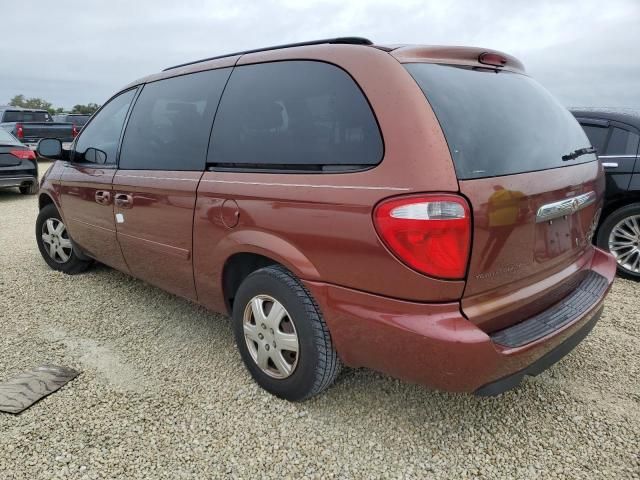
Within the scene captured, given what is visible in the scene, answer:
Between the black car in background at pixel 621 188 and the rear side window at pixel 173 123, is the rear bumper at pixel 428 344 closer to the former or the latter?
the rear side window at pixel 173 123

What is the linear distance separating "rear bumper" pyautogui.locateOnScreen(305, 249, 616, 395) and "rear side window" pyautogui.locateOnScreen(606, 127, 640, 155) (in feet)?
10.2

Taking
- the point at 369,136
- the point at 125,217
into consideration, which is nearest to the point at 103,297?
the point at 125,217

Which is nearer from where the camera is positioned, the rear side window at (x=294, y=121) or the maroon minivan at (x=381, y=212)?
the maroon minivan at (x=381, y=212)

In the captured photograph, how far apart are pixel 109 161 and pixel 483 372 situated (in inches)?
114

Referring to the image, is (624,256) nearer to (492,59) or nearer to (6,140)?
(492,59)

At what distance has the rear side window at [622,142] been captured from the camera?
4.37m

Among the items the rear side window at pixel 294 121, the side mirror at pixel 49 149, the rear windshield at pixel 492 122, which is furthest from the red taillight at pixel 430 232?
the side mirror at pixel 49 149

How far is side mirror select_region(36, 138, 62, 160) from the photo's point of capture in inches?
154

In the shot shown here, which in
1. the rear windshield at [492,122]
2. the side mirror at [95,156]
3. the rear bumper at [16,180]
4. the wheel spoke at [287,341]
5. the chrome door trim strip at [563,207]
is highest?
the rear windshield at [492,122]

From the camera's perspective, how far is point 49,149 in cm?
391

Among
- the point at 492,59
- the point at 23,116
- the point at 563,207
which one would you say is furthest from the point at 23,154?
the point at 23,116

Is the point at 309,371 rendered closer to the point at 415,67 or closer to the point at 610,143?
the point at 415,67

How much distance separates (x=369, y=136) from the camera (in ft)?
6.30

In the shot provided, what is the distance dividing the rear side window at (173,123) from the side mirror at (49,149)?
104 centimetres
